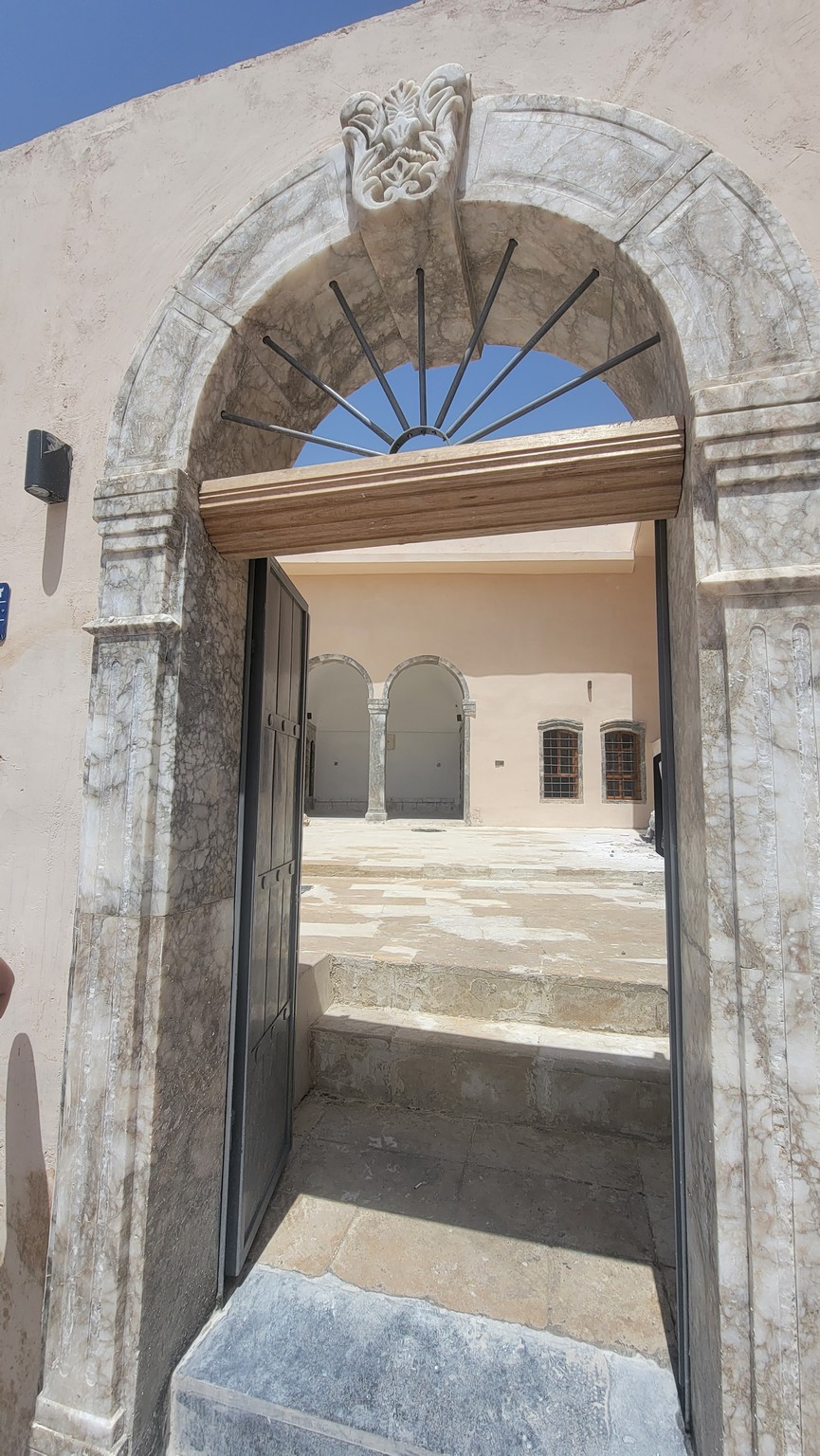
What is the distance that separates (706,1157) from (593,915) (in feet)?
11.5

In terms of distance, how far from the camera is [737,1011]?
4.22ft

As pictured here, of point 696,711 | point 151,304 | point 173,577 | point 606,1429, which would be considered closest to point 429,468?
point 173,577

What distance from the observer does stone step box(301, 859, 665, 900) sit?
648 centimetres

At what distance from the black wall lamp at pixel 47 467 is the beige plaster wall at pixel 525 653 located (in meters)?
11.4

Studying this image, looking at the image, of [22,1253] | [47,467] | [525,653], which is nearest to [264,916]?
[22,1253]

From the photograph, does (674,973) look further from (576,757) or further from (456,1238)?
(576,757)

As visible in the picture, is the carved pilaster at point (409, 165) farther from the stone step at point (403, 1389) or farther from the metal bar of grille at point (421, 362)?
the stone step at point (403, 1389)

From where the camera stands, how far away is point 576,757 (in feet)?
42.5

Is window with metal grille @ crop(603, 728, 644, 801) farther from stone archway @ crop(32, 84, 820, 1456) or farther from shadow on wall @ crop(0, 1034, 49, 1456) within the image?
shadow on wall @ crop(0, 1034, 49, 1456)

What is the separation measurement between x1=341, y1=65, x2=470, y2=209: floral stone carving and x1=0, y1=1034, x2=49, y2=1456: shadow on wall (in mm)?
2782

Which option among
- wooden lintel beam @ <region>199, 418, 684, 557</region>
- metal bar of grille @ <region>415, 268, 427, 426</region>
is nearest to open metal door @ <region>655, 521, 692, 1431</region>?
wooden lintel beam @ <region>199, 418, 684, 557</region>

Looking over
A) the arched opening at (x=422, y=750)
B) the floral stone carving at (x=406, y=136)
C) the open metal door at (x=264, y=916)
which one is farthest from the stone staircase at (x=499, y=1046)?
the arched opening at (x=422, y=750)

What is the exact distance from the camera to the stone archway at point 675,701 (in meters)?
1.26

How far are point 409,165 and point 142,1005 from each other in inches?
97.9
